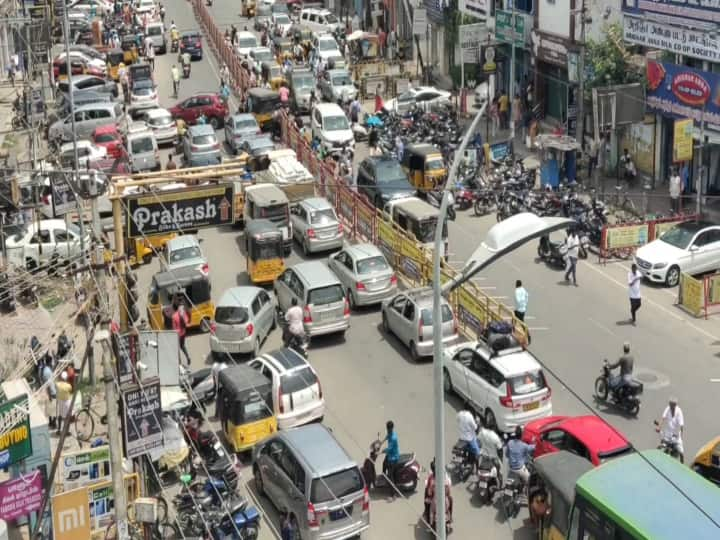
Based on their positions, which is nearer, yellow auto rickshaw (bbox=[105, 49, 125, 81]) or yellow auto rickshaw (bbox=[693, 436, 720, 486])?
yellow auto rickshaw (bbox=[693, 436, 720, 486])

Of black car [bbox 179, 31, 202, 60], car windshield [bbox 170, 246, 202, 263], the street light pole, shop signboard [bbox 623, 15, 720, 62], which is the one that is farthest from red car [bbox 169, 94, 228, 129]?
the street light pole

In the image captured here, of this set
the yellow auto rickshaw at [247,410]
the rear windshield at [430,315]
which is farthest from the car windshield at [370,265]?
the yellow auto rickshaw at [247,410]

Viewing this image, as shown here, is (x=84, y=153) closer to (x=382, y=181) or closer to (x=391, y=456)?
(x=382, y=181)

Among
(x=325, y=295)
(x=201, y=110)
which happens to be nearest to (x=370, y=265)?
(x=325, y=295)

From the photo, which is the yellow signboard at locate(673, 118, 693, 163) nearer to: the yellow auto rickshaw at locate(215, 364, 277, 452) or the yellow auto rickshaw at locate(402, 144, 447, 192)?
the yellow auto rickshaw at locate(402, 144, 447, 192)

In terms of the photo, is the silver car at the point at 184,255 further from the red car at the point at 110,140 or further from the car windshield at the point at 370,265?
the red car at the point at 110,140
